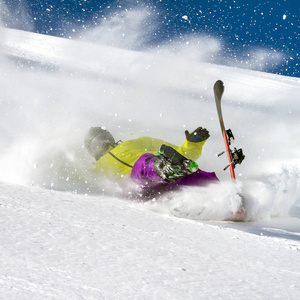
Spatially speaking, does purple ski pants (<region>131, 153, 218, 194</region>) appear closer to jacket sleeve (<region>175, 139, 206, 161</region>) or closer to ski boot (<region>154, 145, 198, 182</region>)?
ski boot (<region>154, 145, 198, 182</region>)

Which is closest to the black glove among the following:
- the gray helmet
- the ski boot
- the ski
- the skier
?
the skier

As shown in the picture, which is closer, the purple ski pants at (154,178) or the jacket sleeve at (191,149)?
the purple ski pants at (154,178)

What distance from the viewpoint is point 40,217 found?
1.79 meters

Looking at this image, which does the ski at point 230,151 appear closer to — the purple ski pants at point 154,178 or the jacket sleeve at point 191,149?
the purple ski pants at point 154,178

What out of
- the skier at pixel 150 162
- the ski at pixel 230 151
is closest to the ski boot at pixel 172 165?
the skier at pixel 150 162

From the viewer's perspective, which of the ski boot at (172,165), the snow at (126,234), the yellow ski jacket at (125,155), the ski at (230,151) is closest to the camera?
the snow at (126,234)

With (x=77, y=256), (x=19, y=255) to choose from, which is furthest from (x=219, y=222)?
(x=19, y=255)

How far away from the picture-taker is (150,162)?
2.87 meters

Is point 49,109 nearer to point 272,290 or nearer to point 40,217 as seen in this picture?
point 40,217

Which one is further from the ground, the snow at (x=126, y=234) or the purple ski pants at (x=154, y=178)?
the purple ski pants at (x=154, y=178)

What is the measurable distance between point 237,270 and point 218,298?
304 mm

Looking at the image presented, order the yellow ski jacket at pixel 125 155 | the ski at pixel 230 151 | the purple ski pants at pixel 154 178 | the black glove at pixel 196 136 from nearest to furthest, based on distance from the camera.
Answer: the purple ski pants at pixel 154 178 < the ski at pixel 230 151 < the yellow ski jacket at pixel 125 155 < the black glove at pixel 196 136

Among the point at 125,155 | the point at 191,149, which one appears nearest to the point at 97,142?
the point at 125,155

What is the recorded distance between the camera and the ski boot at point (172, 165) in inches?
104
